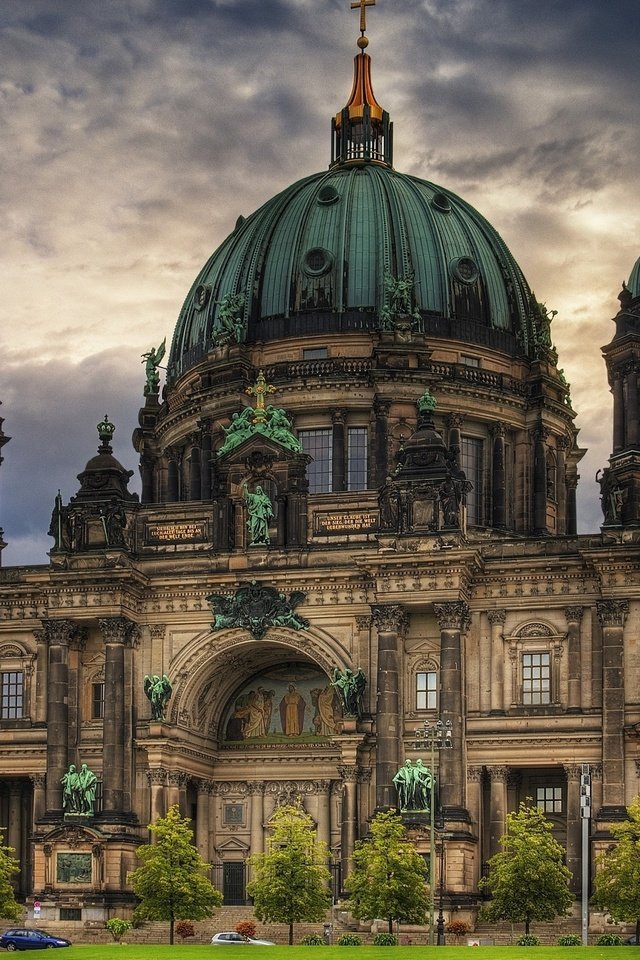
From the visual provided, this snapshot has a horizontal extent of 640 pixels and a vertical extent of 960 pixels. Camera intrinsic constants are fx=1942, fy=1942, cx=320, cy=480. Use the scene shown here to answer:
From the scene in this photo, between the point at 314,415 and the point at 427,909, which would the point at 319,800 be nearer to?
the point at 427,909

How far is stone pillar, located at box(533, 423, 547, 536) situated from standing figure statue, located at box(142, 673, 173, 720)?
68.5 feet

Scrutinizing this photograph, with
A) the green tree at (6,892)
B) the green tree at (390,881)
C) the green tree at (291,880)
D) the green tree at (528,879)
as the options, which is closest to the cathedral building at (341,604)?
the green tree at (390,881)

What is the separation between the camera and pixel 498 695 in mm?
82312

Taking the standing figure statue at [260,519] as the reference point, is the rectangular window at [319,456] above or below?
above

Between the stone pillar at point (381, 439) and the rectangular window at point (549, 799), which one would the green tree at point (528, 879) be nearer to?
the rectangular window at point (549, 799)

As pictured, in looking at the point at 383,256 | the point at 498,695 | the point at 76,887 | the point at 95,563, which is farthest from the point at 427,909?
the point at 383,256

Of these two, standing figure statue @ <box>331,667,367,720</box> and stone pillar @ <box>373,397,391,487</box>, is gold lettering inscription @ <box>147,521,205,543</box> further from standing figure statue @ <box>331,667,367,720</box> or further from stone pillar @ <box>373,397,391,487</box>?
stone pillar @ <box>373,397,391,487</box>

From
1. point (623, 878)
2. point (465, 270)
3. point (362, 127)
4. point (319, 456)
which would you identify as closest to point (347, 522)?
point (319, 456)

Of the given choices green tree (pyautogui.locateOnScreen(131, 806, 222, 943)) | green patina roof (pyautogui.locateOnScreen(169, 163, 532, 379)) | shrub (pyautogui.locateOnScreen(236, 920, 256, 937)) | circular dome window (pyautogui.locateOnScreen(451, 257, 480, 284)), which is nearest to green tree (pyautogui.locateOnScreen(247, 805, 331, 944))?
shrub (pyautogui.locateOnScreen(236, 920, 256, 937))

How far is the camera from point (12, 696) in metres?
88.8

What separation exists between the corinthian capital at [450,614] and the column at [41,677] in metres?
18.6

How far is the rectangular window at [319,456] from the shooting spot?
95.2 m

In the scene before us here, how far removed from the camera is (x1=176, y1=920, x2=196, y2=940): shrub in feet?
265

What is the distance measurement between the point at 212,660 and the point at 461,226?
94.8 ft
